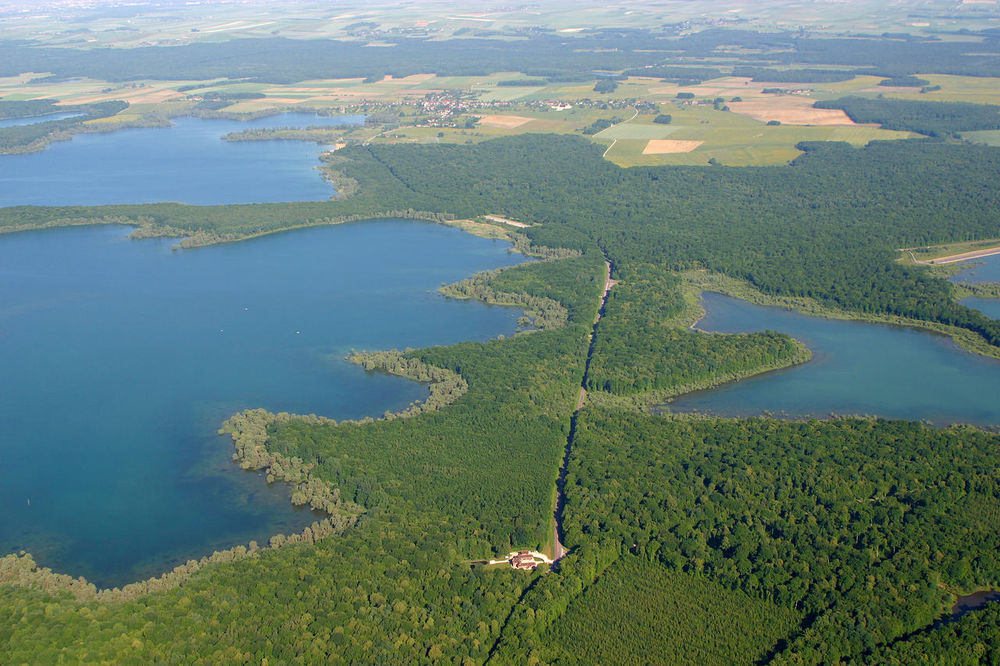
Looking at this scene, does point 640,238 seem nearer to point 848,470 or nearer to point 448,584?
point 848,470

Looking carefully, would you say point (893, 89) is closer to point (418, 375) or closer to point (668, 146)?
point (668, 146)

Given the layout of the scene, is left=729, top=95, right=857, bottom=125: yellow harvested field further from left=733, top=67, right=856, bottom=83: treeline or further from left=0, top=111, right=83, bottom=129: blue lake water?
left=0, top=111, right=83, bottom=129: blue lake water

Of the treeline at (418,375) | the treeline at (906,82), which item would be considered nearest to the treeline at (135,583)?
the treeline at (418,375)

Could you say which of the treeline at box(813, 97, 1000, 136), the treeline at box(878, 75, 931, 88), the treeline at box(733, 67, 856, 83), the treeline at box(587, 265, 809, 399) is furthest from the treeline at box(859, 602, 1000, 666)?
the treeline at box(733, 67, 856, 83)

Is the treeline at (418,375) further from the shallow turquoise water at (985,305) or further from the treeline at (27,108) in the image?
the treeline at (27,108)

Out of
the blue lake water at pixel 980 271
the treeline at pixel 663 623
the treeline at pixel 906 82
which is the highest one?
the treeline at pixel 906 82

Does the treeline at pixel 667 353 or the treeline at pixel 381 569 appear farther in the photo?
the treeline at pixel 667 353

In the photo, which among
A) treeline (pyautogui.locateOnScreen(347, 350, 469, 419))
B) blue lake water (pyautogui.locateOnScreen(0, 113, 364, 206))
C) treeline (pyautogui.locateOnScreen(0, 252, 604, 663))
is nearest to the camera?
treeline (pyautogui.locateOnScreen(0, 252, 604, 663))
